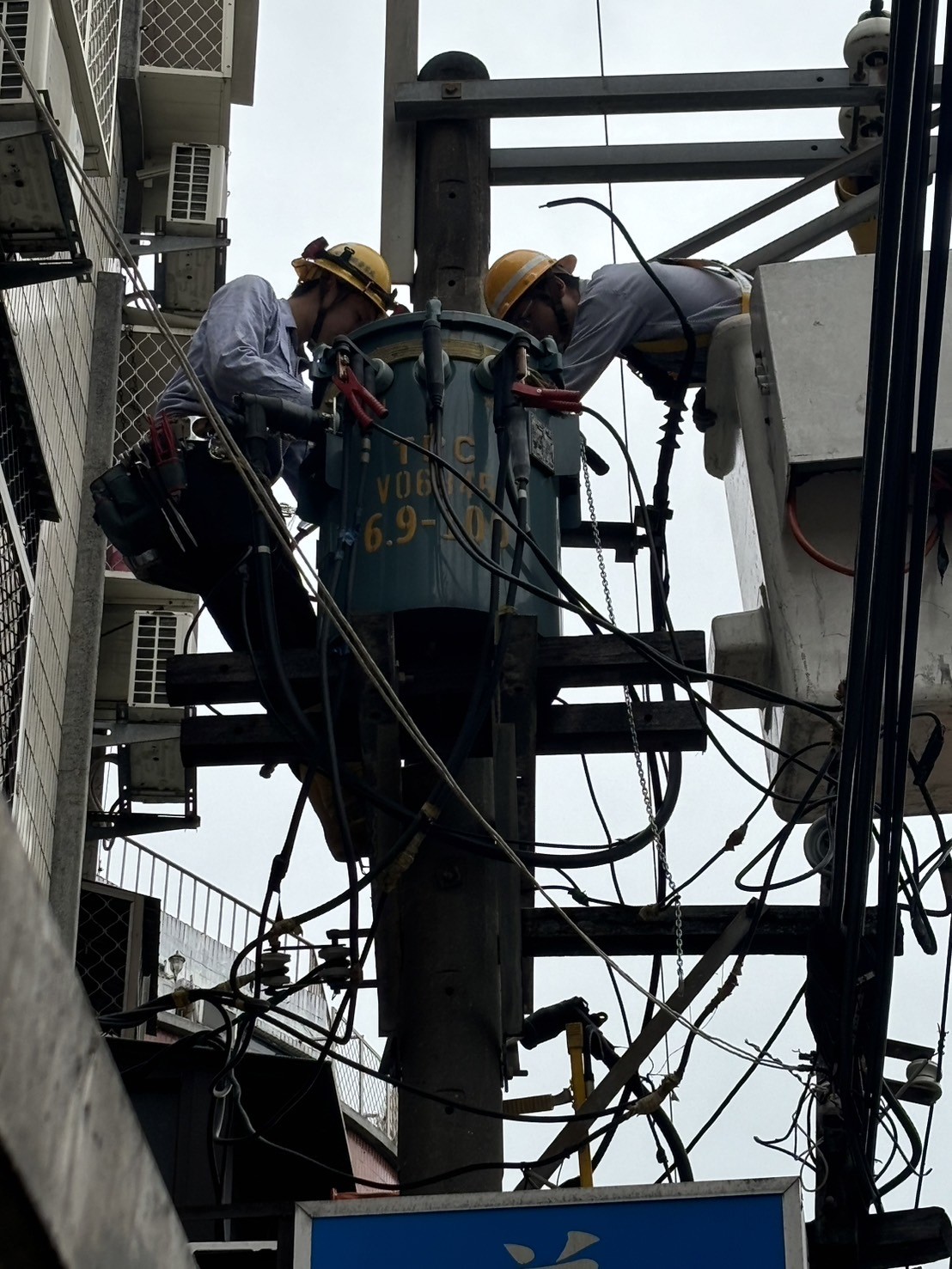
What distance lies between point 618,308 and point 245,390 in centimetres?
157

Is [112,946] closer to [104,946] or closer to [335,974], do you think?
[104,946]

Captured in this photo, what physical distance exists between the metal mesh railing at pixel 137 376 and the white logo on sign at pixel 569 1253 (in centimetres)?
1075

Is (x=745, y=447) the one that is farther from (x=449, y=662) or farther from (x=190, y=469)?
(x=190, y=469)

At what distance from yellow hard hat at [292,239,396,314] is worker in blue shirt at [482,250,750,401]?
394mm

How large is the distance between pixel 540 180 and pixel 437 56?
661 mm

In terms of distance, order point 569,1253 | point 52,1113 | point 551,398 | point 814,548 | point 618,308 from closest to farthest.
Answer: point 52,1113 < point 569,1253 < point 814,548 < point 551,398 < point 618,308

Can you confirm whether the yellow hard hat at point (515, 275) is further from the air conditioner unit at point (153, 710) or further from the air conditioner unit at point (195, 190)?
the air conditioner unit at point (195, 190)

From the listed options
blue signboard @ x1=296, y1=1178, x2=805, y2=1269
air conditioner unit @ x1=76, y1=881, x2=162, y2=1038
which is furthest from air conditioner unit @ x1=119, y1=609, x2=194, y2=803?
blue signboard @ x1=296, y1=1178, x2=805, y2=1269

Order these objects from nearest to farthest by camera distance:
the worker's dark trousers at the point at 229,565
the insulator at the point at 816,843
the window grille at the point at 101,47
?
the insulator at the point at 816,843
the worker's dark trousers at the point at 229,565
the window grille at the point at 101,47

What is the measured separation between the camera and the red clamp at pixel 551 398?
612 centimetres

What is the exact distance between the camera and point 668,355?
7.47 m

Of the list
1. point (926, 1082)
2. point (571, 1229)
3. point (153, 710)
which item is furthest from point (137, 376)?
point (571, 1229)

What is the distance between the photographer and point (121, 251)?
5789 millimetres

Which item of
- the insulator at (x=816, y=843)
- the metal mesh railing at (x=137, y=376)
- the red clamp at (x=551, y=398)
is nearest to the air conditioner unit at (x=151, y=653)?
the metal mesh railing at (x=137, y=376)
